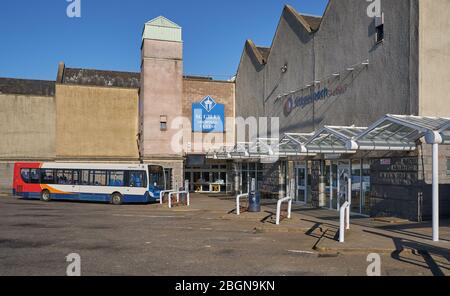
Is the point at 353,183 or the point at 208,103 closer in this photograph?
the point at 353,183

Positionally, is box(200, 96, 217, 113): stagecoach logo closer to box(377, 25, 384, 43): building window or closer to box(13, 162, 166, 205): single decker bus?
box(13, 162, 166, 205): single decker bus

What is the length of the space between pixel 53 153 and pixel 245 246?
1156 inches

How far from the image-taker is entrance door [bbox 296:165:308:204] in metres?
21.8

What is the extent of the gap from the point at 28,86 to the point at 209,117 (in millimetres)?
22959

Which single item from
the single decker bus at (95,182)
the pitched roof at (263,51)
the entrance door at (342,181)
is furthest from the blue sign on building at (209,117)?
the entrance door at (342,181)

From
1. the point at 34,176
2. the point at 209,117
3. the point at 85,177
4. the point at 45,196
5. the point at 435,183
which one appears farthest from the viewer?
the point at 209,117

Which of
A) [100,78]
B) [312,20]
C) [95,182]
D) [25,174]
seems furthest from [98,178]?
[100,78]

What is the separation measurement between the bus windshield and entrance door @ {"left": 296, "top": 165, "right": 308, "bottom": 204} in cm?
800

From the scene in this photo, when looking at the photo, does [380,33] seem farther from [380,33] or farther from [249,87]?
[249,87]

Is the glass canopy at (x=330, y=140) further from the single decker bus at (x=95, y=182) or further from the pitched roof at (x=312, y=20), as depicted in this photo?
the single decker bus at (x=95, y=182)

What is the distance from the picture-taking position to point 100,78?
46031 mm

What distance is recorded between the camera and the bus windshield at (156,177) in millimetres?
25059
